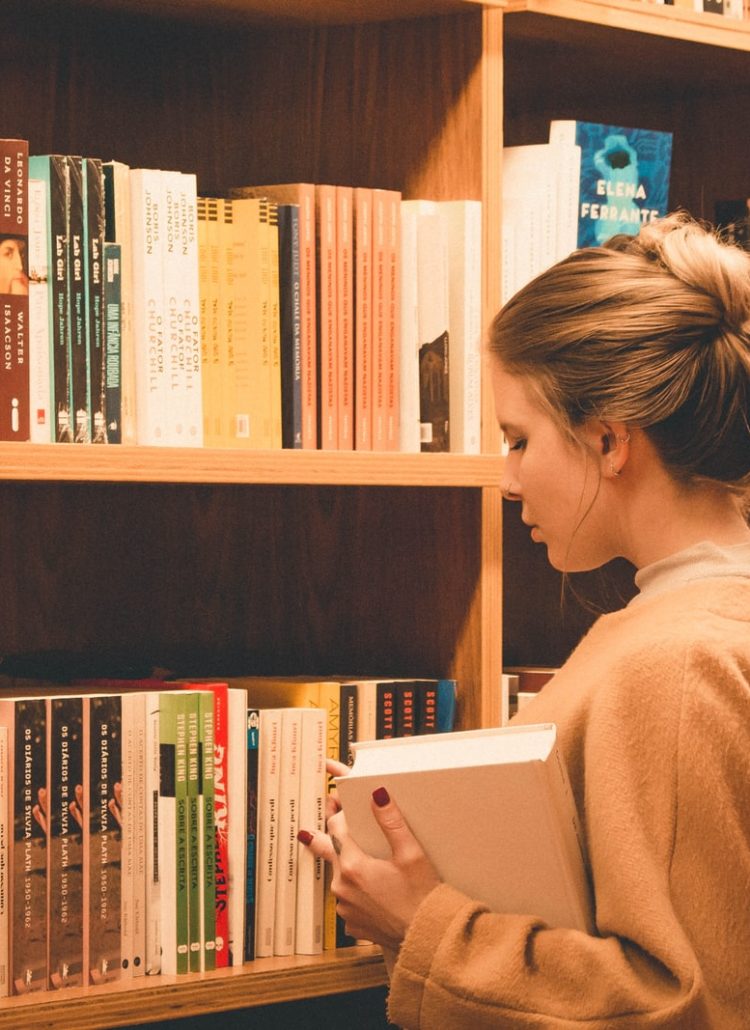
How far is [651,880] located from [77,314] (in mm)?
727

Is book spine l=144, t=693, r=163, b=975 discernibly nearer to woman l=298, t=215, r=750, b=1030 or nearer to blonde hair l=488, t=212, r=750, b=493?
woman l=298, t=215, r=750, b=1030

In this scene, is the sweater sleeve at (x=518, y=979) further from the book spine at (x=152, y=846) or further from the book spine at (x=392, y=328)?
the book spine at (x=392, y=328)

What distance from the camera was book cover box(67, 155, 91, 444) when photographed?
4.33 ft

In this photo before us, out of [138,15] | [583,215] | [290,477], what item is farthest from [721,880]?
[138,15]

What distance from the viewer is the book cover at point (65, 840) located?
1317 millimetres

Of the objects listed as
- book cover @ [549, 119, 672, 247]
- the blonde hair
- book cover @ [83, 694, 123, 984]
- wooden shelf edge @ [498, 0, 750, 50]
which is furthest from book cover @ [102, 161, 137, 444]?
book cover @ [549, 119, 672, 247]

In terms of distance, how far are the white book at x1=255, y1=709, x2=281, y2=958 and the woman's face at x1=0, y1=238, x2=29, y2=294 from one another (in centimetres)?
49

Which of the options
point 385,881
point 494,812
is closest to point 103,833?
point 385,881

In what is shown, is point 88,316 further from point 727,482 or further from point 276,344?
point 727,482

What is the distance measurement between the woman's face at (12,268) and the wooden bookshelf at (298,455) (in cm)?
24

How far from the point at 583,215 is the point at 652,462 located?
1.84 ft

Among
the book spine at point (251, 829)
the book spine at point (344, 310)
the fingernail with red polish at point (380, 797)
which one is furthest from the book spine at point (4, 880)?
the book spine at point (344, 310)

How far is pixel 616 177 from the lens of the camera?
1.72m

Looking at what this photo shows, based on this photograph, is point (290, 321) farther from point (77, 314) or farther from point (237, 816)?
point (237, 816)
